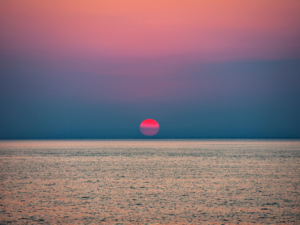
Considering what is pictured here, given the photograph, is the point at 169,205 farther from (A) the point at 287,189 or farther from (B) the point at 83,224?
(A) the point at 287,189

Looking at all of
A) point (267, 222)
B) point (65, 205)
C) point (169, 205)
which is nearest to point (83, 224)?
point (65, 205)

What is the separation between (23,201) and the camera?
30.6 metres

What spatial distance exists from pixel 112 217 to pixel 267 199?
1514 cm

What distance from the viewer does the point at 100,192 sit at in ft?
119

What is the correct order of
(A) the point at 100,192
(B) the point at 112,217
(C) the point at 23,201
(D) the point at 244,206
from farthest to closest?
1. (A) the point at 100,192
2. (C) the point at 23,201
3. (D) the point at 244,206
4. (B) the point at 112,217

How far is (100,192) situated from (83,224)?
13560 mm

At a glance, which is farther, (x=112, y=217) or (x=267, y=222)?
(x=112, y=217)

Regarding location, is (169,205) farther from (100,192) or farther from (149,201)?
(100,192)

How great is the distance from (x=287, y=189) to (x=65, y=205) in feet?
77.7

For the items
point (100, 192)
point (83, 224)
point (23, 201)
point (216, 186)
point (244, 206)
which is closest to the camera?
point (83, 224)

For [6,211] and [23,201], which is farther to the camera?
[23,201]

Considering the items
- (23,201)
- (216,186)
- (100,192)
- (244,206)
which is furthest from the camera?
(216,186)

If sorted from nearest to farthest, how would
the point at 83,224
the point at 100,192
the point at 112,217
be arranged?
the point at 83,224 < the point at 112,217 < the point at 100,192

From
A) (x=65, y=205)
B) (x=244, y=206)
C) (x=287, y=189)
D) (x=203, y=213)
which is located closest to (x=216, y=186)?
(x=287, y=189)
